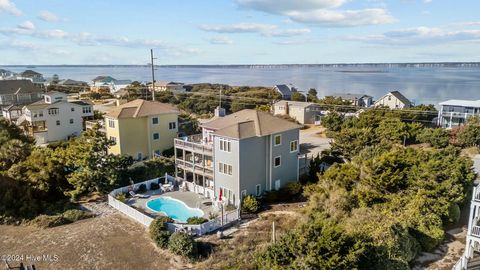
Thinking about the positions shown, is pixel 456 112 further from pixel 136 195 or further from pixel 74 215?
pixel 74 215

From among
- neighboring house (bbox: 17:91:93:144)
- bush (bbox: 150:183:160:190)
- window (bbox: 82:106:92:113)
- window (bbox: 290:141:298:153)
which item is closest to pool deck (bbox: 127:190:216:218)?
bush (bbox: 150:183:160:190)

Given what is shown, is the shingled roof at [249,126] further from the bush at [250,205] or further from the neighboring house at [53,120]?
the neighboring house at [53,120]

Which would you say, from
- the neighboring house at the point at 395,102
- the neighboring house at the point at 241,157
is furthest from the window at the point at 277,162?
the neighboring house at the point at 395,102

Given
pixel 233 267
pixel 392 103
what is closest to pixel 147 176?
pixel 233 267

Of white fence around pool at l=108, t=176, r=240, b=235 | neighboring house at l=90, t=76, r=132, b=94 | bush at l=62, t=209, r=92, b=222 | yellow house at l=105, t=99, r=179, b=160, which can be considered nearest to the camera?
white fence around pool at l=108, t=176, r=240, b=235

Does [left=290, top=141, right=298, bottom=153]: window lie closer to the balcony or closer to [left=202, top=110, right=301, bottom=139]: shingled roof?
[left=202, top=110, right=301, bottom=139]: shingled roof

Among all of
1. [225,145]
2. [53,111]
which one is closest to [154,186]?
[225,145]
